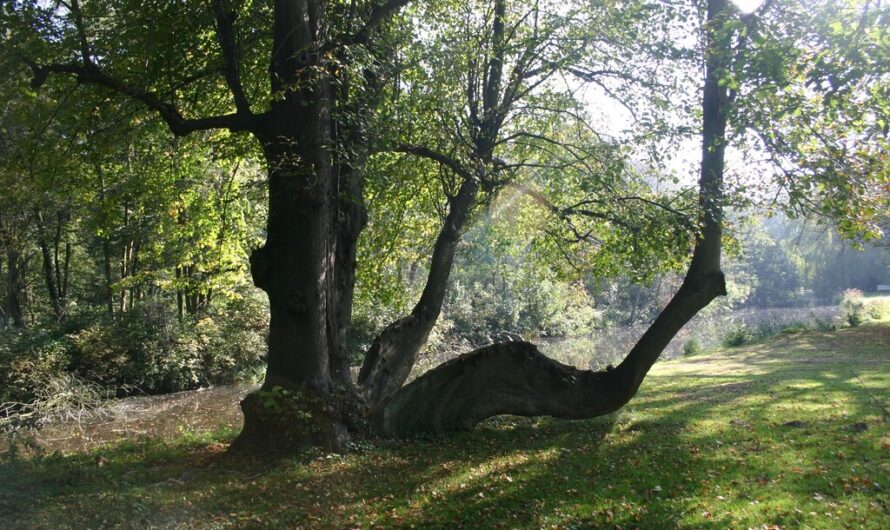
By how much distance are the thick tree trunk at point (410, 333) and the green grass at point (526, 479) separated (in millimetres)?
1589

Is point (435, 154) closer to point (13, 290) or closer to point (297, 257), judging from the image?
point (297, 257)

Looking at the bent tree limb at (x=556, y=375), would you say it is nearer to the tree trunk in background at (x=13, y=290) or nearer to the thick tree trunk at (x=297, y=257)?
the thick tree trunk at (x=297, y=257)

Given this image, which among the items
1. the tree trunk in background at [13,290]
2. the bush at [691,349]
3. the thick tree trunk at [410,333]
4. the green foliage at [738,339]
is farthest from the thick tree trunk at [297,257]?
the green foliage at [738,339]

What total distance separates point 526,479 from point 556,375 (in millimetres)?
3088

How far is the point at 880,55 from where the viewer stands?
23.5ft

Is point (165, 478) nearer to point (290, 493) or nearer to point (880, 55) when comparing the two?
point (290, 493)

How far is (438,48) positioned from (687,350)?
68.7 feet

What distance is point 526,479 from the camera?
7559 mm

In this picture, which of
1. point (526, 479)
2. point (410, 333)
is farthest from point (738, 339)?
point (526, 479)

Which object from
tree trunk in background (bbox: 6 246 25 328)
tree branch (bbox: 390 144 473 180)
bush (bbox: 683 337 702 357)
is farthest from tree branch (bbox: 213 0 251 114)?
bush (bbox: 683 337 702 357)

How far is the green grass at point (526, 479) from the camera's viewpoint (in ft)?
20.0

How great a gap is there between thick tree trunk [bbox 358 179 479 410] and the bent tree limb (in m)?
0.78

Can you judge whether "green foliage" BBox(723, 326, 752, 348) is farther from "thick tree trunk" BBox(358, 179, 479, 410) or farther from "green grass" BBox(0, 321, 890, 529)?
"thick tree trunk" BBox(358, 179, 479, 410)

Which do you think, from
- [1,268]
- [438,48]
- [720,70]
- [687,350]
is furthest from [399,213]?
[1,268]
